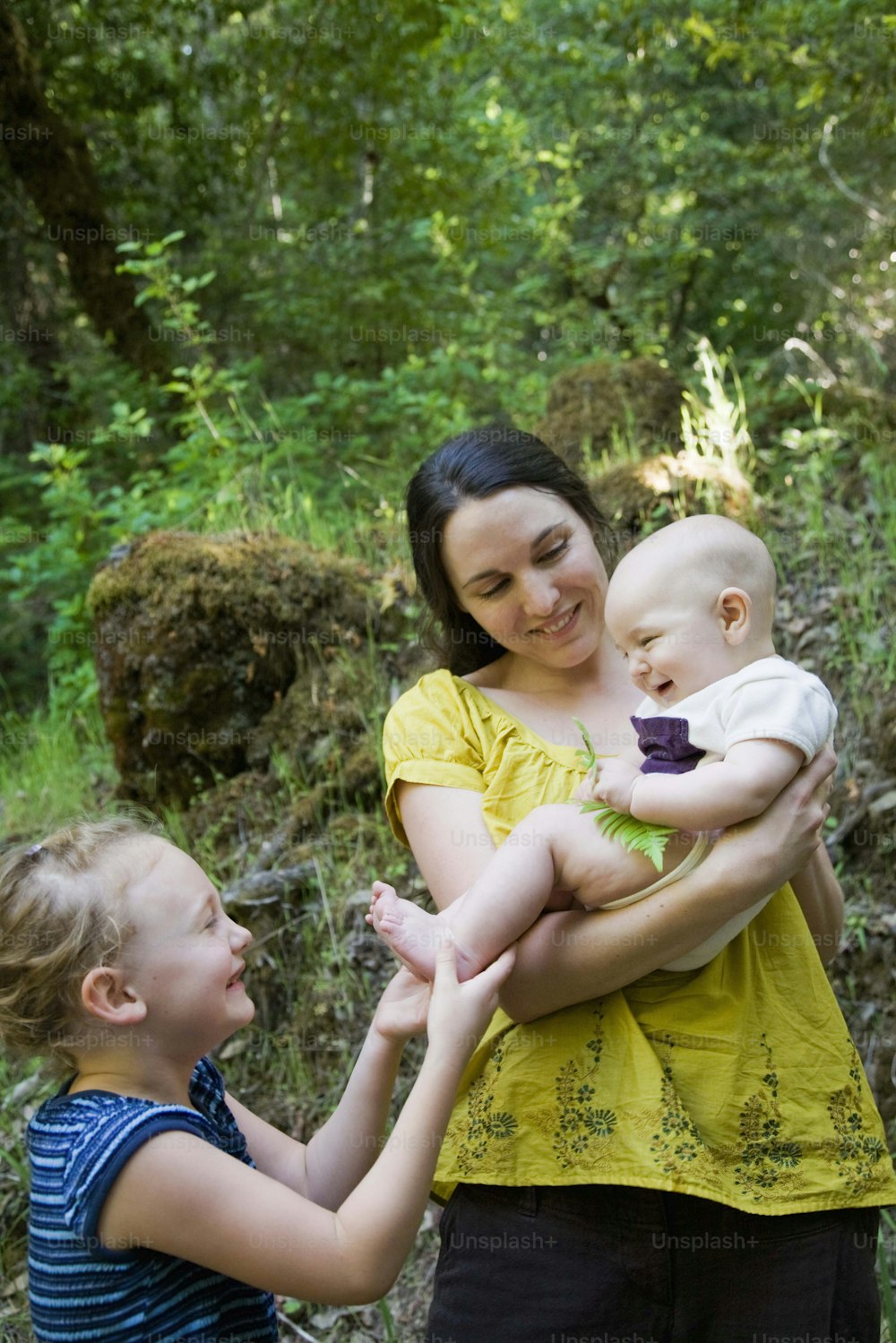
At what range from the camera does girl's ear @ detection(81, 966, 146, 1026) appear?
1429 millimetres

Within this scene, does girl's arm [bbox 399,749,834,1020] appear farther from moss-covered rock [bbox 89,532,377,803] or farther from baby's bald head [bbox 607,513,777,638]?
moss-covered rock [bbox 89,532,377,803]

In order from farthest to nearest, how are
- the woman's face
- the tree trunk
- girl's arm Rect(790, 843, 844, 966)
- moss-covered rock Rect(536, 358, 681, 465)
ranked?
the tree trunk < moss-covered rock Rect(536, 358, 681, 465) < the woman's face < girl's arm Rect(790, 843, 844, 966)

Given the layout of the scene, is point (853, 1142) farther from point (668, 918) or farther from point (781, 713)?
point (781, 713)

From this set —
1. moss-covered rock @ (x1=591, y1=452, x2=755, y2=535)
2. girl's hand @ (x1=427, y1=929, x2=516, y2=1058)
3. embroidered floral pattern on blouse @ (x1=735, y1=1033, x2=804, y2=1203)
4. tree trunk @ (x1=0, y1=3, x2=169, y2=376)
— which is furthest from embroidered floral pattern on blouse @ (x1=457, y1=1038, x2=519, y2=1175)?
tree trunk @ (x1=0, y1=3, x2=169, y2=376)

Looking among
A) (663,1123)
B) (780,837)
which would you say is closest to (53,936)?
(663,1123)

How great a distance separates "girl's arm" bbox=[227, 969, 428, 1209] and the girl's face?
0.24 metres

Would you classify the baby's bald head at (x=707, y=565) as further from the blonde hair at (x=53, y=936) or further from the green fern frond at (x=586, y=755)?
the blonde hair at (x=53, y=936)

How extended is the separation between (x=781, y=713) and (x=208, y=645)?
2669 mm

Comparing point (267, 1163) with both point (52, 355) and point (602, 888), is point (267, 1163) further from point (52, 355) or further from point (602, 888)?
point (52, 355)

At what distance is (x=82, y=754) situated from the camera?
4824 mm

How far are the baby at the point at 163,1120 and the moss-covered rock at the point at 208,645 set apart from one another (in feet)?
7.38

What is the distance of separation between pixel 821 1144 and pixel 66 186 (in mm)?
7996

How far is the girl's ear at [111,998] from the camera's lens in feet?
4.69

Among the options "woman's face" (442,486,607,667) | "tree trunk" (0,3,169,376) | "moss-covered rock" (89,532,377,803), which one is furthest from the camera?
"tree trunk" (0,3,169,376)
